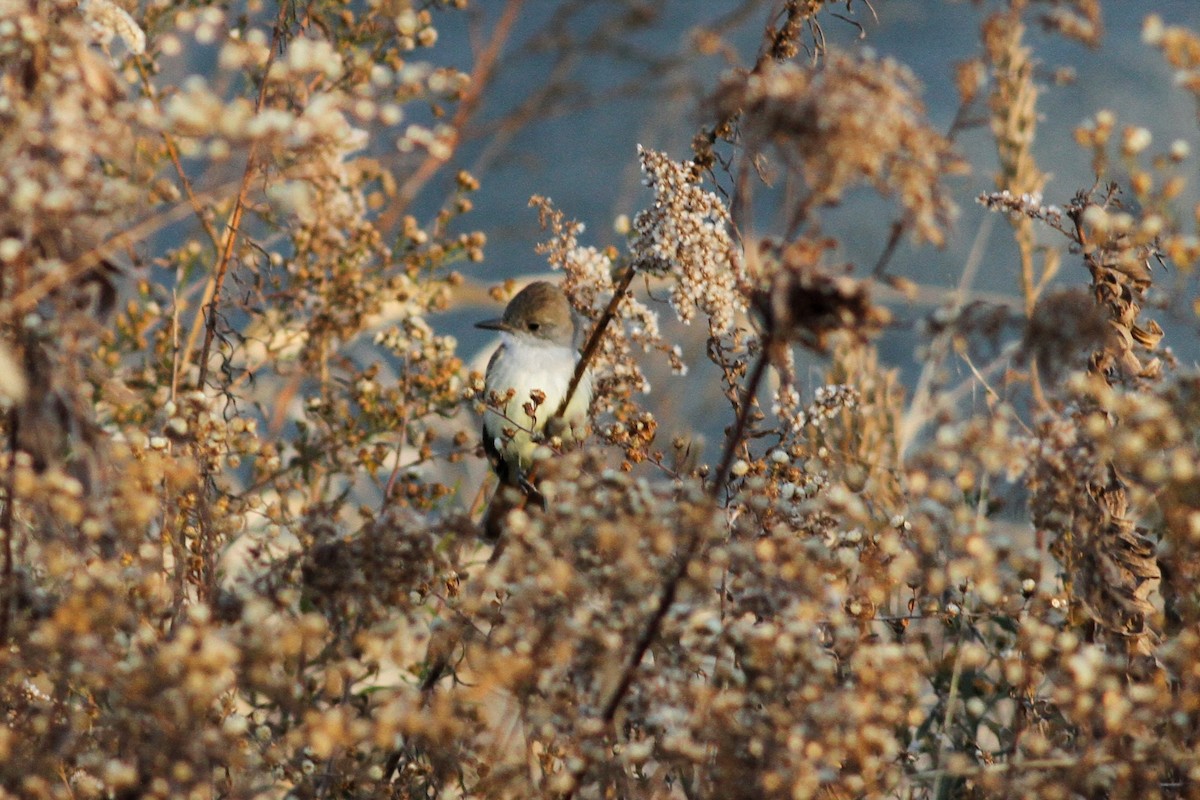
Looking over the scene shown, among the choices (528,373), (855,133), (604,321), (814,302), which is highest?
(855,133)

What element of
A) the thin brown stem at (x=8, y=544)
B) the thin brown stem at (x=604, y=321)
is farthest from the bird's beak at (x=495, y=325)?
the thin brown stem at (x=8, y=544)

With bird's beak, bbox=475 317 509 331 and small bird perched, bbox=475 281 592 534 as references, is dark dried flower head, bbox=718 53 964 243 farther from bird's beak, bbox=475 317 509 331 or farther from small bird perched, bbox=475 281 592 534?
bird's beak, bbox=475 317 509 331

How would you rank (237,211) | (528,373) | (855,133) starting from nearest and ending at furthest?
(855,133) < (237,211) < (528,373)

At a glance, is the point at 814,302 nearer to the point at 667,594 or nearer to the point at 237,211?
the point at 667,594

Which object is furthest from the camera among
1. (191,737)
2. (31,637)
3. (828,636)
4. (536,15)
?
(536,15)

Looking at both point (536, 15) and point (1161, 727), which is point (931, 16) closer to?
point (536, 15)

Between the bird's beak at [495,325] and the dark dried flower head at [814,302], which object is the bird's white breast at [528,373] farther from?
the dark dried flower head at [814,302]

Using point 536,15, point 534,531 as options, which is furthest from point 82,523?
point 536,15

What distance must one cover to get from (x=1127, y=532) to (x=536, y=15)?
4.08m

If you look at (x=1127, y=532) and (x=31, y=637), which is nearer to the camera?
(x=31, y=637)

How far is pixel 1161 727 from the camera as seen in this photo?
65.7 inches

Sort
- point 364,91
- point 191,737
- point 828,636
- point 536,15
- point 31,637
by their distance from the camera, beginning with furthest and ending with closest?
1. point 536,15
2. point 828,636
3. point 364,91
4. point 31,637
5. point 191,737

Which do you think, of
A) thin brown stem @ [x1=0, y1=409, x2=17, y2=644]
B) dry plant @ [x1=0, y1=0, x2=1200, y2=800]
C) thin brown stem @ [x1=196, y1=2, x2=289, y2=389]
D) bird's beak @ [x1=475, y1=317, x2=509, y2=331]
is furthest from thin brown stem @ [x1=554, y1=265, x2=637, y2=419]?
bird's beak @ [x1=475, y1=317, x2=509, y2=331]

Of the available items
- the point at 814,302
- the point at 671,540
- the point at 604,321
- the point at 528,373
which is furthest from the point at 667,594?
the point at 528,373
